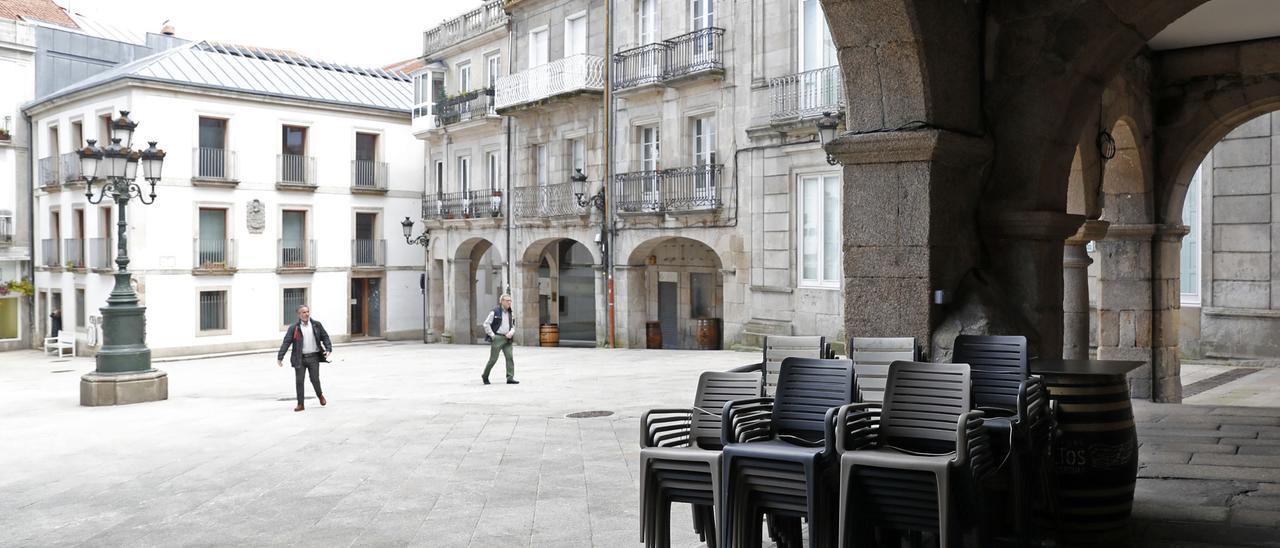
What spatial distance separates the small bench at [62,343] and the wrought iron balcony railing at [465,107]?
10.6 m

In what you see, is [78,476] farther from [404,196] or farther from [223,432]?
[404,196]

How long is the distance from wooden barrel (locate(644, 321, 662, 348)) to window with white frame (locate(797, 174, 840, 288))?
4743 mm

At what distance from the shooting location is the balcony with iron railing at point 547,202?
22.1 m

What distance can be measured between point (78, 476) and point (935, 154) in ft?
21.6

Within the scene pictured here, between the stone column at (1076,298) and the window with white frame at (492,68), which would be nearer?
the stone column at (1076,298)

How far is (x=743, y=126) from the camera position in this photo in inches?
709

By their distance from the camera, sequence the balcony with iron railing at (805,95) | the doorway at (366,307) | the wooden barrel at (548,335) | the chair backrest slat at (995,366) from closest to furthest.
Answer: the chair backrest slat at (995,366)
the balcony with iron railing at (805,95)
the wooden barrel at (548,335)
the doorway at (366,307)

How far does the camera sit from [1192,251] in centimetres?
1498

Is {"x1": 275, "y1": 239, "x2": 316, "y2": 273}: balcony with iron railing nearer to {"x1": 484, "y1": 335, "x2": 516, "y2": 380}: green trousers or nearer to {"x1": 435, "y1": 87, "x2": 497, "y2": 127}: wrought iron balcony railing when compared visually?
{"x1": 435, "y1": 87, "x2": 497, "y2": 127}: wrought iron balcony railing

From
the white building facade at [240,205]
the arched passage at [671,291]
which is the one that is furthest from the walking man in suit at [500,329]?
the white building facade at [240,205]

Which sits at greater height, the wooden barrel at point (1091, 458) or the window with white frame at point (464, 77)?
the window with white frame at point (464, 77)

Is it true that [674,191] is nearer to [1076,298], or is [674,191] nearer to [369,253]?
[1076,298]

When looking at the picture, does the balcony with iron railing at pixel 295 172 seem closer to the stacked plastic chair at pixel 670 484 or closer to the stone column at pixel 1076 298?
the stone column at pixel 1076 298

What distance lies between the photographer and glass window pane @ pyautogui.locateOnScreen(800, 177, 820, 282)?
55.6 ft
